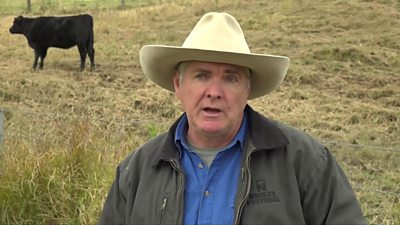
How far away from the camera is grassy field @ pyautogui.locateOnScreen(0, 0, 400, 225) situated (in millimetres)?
4594

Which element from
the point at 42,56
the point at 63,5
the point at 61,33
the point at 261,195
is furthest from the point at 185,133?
the point at 63,5

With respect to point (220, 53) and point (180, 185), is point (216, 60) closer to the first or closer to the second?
point (220, 53)

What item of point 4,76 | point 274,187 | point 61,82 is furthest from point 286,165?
point 4,76

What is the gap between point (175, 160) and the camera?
239 cm

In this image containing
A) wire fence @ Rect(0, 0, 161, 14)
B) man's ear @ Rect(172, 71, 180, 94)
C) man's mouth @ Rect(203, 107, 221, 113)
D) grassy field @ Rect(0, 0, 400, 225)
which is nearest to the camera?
man's mouth @ Rect(203, 107, 221, 113)

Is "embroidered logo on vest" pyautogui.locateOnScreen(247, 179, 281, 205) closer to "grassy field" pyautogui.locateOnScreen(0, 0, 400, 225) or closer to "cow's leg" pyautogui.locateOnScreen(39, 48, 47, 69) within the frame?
"grassy field" pyautogui.locateOnScreen(0, 0, 400, 225)

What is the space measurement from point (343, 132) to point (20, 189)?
4.41 metres

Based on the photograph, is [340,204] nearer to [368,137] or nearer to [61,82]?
[368,137]

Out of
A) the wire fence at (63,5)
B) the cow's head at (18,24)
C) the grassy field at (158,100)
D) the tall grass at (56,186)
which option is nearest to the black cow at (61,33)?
the grassy field at (158,100)

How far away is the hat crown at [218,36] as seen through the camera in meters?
2.36

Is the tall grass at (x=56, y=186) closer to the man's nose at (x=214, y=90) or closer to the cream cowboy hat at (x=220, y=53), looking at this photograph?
the cream cowboy hat at (x=220, y=53)

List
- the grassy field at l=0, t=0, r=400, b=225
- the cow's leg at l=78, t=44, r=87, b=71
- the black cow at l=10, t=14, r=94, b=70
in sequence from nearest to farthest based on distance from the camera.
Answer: the grassy field at l=0, t=0, r=400, b=225, the cow's leg at l=78, t=44, r=87, b=71, the black cow at l=10, t=14, r=94, b=70

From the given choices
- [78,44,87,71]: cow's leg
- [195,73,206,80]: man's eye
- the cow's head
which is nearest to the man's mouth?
[195,73,206,80]: man's eye

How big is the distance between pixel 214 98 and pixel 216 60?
0.46 feet
